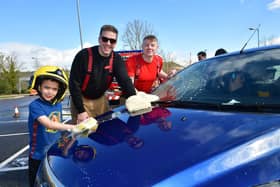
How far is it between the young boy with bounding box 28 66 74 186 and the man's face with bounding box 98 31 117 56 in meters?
0.65

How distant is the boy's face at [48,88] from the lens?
285 cm

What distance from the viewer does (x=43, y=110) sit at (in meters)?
2.84

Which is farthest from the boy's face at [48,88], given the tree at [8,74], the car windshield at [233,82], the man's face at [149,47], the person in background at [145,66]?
the tree at [8,74]

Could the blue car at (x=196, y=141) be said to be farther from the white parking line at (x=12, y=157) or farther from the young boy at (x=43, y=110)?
the white parking line at (x=12, y=157)

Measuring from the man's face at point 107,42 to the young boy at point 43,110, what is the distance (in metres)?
0.65

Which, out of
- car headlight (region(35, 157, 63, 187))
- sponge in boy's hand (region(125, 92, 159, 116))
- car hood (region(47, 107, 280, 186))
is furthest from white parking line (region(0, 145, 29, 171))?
car hood (region(47, 107, 280, 186))

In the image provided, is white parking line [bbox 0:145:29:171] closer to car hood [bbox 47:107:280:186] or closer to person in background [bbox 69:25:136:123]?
person in background [bbox 69:25:136:123]

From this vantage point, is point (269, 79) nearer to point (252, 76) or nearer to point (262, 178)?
point (252, 76)

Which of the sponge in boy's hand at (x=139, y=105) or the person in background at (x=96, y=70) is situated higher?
the person in background at (x=96, y=70)

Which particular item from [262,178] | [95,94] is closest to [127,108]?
[95,94]

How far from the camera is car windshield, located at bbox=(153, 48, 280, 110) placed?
88.0 inches

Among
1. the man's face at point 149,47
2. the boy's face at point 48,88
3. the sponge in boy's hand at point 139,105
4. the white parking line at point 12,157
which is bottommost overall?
the white parking line at point 12,157

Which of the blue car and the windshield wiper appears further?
the windshield wiper

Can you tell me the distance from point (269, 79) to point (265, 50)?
539 mm
